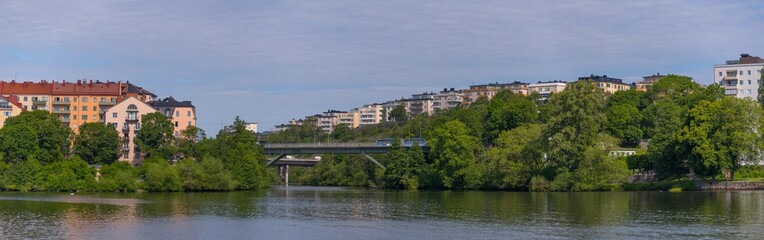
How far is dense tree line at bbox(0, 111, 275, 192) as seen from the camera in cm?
11850

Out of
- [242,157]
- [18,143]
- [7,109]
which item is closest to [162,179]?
[242,157]

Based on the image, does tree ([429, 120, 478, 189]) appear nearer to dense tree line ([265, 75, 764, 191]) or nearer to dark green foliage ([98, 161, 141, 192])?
dense tree line ([265, 75, 764, 191])

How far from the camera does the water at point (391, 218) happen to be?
5475 cm

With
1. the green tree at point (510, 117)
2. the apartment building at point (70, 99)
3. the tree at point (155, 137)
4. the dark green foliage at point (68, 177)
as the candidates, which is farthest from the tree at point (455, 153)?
the apartment building at point (70, 99)

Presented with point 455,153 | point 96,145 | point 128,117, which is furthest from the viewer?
point 128,117

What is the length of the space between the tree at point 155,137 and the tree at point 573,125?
185 feet

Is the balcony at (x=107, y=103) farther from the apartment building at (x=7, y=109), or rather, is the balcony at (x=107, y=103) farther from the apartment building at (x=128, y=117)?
the apartment building at (x=128, y=117)

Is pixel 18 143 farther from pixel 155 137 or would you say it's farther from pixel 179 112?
pixel 179 112

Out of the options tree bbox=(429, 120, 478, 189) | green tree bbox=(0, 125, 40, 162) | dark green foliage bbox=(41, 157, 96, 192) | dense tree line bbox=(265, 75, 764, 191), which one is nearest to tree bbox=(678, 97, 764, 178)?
dense tree line bbox=(265, 75, 764, 191)

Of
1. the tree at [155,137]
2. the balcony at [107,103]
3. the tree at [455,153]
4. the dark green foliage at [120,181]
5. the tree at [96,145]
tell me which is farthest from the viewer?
the balcony at [107,103]

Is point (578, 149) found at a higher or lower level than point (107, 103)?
lower

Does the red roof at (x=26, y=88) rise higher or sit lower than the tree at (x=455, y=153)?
higher

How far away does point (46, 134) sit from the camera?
129875mm

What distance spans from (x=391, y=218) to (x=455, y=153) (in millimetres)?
62338
